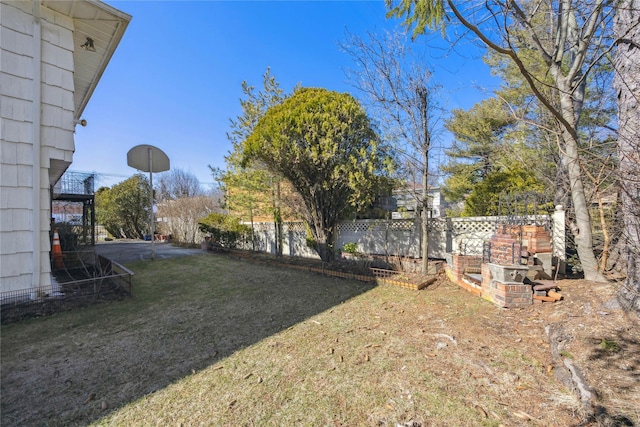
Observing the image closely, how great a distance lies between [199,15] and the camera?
606cm

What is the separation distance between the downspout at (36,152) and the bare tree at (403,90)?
17.3 feet

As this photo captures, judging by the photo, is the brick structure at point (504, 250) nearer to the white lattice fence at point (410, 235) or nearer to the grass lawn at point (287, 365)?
the grass lawn at point (287, 365)

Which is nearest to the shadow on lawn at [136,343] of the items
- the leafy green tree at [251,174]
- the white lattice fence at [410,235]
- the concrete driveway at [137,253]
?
the white lattice fence at [410,235]

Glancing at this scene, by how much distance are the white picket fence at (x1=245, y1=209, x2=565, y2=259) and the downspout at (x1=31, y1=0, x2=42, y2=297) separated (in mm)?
6645

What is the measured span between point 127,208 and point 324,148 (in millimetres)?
18854

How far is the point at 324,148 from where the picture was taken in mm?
6703

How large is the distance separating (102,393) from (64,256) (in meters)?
7.05

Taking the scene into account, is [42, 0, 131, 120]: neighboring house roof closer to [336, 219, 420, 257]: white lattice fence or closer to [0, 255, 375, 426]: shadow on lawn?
[0, 255, 375, 426]: shadow on lawn

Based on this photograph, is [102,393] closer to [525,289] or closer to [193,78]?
[525,289]

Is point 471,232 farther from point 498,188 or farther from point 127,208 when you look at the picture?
point 127,208

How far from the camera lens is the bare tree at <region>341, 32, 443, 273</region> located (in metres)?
5.70

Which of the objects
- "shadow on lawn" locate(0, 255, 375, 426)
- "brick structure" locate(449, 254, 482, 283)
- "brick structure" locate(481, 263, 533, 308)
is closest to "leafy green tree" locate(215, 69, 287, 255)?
"shadow on lawn" locate(0, 255, 375, 426)

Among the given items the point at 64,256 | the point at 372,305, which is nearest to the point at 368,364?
the point at 372,305

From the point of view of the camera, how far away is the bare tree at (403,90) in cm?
570
